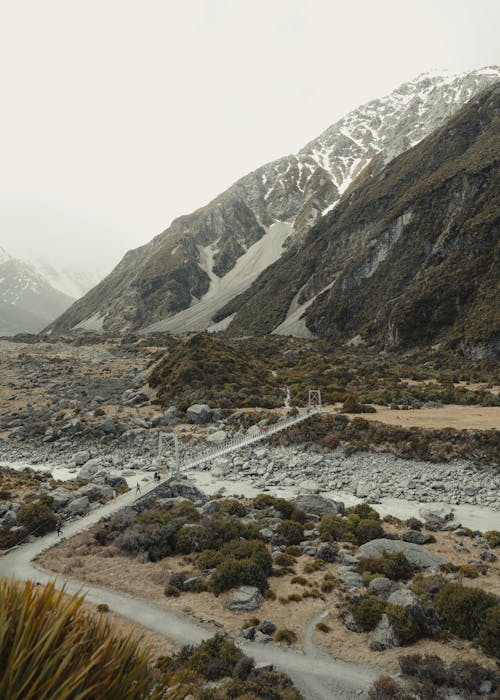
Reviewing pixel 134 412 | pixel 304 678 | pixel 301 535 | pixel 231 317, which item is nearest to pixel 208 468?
pixel 301 535

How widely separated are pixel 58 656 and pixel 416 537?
20.9 m

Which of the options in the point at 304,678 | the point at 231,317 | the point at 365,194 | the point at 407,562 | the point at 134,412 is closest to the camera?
the point at 304,678

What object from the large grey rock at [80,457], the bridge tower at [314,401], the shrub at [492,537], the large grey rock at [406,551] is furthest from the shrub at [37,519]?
the bridge tower at [314,401]

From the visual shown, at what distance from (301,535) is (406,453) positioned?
647 inches

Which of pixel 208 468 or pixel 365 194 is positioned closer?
pixel 208 468

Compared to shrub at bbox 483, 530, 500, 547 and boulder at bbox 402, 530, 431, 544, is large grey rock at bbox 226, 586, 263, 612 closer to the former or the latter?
boulder at bbox 402, 530, 431, 544

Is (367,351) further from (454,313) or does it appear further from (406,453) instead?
(406,453)

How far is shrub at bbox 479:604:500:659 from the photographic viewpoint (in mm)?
12508

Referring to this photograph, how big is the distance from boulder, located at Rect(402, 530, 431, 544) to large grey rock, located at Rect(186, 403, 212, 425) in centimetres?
2911

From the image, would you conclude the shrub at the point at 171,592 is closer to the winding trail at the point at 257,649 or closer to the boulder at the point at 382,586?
the winding trail at the point at 257,649

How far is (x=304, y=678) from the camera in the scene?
473 inches

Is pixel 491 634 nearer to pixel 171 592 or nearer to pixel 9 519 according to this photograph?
pixel 171 592

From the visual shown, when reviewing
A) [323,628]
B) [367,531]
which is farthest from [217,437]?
[323,628]

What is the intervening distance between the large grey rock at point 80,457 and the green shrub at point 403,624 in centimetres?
3315
